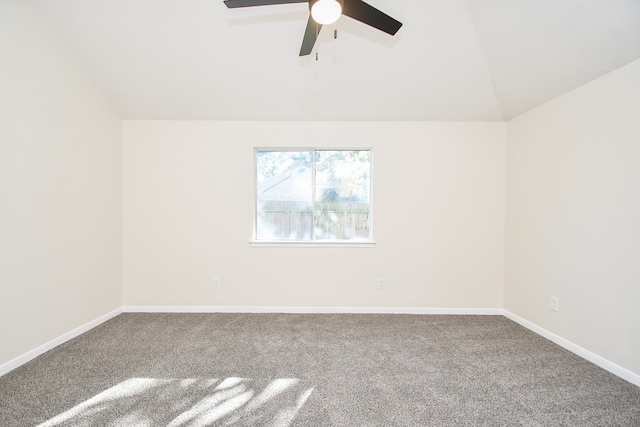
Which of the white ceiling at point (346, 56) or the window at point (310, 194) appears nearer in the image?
the white ceiling at point (346, 56)

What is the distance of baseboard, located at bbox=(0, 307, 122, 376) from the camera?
2023 millimetres

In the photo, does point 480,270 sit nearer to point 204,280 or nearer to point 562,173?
point 562,173

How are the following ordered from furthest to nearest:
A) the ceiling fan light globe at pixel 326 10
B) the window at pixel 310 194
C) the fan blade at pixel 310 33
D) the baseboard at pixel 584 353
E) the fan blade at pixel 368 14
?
the window at pixel 310 194
the baseboard at pixel 584 353
the fan blade at pixel 310 33
the fan blade at pixel 368 14
the ceiling fan light globe at pixel 326 10

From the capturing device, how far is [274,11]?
2270 mm

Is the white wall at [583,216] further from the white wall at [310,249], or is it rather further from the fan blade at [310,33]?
the fan blade at [310,33]

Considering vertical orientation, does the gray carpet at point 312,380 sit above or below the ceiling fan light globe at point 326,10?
below

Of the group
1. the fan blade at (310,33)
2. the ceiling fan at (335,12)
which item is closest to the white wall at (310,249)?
the fan blade at (310,33)

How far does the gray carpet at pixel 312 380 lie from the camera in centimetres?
162

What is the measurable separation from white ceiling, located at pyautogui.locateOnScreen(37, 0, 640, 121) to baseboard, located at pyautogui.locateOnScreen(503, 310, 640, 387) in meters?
2.21

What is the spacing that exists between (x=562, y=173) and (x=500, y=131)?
92 cm

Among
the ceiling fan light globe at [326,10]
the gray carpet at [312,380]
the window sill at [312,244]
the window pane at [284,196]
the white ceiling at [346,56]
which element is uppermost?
the white ceiling at [346,56]

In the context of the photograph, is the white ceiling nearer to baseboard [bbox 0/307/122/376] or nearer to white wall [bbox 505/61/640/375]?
white wall [bbox 505/61/640/375]

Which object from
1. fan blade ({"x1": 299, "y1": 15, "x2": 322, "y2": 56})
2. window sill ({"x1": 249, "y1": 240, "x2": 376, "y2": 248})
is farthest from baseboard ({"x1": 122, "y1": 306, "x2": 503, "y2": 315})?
fan blade ({"x1": 299, "y1": 15, "x2": 322, "y2": 56})

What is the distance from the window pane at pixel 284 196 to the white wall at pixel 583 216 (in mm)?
2363
